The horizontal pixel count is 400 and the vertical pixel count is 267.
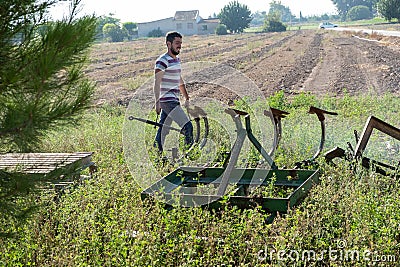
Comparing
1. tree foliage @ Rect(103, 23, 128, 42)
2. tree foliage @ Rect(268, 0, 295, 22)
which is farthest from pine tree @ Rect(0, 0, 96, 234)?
tree foliage @ Rect(268, 0, 295, 22)

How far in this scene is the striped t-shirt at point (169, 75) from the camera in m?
7.30

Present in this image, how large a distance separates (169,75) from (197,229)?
3012 millimetres

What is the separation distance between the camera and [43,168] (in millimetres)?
5137

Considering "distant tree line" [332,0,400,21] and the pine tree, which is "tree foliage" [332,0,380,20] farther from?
the pine tree

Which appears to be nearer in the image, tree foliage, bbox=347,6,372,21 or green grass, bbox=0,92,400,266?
green grass, bbox=0,92,400,266

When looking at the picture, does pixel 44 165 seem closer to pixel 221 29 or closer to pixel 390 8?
pixel 390 8

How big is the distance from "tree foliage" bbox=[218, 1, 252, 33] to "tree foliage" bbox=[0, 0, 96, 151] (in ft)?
249

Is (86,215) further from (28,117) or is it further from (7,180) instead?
(28,117)

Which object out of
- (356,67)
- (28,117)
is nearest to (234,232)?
(28,117)

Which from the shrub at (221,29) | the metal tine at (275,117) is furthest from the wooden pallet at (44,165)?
the shrub at (221,29)

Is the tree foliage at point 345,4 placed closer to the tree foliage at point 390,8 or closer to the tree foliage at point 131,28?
the tree foliage at point 131,28

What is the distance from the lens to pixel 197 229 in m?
4.88

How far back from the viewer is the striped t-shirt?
7.30 metres

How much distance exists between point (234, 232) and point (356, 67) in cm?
1840
